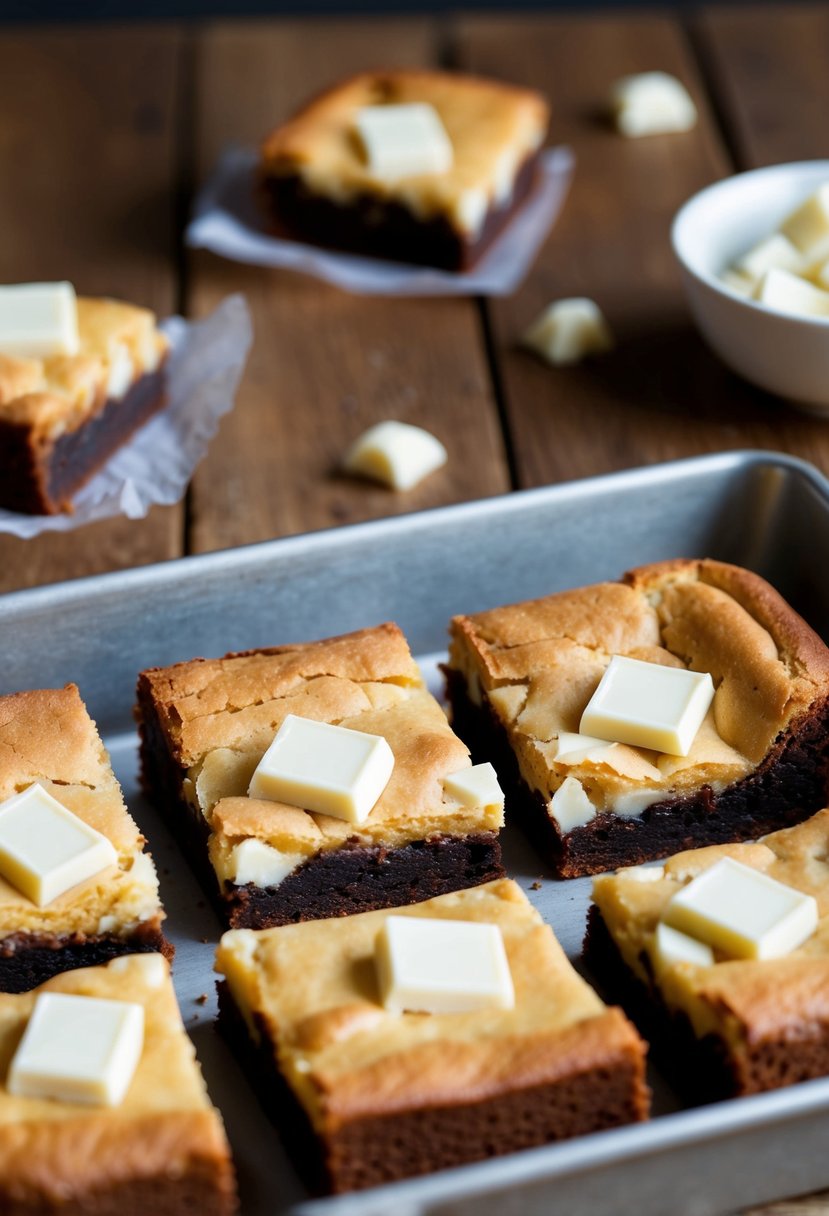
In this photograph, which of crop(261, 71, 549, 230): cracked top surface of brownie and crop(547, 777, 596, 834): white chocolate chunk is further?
crop(261, 71, 549, 230): cracked top surface of brownie

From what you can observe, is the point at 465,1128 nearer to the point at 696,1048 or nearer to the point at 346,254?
the point at 696,1048

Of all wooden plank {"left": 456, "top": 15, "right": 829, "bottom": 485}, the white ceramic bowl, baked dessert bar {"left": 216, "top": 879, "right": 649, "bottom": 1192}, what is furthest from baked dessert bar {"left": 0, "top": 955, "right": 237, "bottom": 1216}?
the white ceramic bowl

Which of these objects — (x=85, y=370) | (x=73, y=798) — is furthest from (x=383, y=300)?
(x=73, y=798)

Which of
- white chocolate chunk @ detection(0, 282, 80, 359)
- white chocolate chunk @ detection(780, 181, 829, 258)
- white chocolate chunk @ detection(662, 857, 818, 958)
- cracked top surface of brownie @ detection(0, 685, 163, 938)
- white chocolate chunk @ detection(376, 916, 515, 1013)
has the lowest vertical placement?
cracked top surface of brownie @ detection(0, 685, 163, 938)

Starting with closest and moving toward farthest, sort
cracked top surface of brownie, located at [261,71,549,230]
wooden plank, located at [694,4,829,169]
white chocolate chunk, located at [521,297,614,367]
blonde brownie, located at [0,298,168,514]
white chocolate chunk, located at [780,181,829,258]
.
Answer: blonde brownie, located at [0,298,168,514]
white chocolate chunk, located at [780,181,829,258]
white chocolate chunk, located at [521,297,614,367]
cracked top surface of brownie, located at [261,71,549,230]
wooden plank, located at [694,4,829,169]

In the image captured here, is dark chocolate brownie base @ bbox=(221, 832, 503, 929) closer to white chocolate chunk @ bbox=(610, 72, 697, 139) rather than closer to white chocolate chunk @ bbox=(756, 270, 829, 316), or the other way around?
white chocolate chunk @ bbox=(756, 270, 829, 316)

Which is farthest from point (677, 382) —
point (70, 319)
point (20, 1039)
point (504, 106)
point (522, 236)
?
point (20, 1039)
